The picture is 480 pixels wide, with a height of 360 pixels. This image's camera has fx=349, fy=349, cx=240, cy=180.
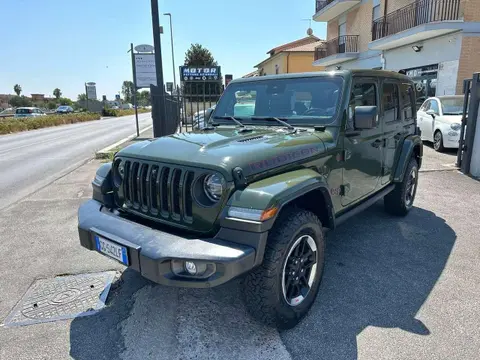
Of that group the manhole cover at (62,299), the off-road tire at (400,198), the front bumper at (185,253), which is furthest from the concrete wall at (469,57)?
the manhole cover at (62,299)

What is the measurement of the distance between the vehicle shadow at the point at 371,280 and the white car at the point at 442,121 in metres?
5.75

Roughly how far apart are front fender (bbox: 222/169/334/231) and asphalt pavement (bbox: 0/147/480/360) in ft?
3.24

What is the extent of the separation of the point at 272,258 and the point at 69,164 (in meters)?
9.26

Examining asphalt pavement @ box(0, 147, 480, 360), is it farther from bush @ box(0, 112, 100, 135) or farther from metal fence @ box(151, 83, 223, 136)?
bush @ box(0, 112, 100, 135)

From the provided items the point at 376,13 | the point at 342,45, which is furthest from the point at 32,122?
the point at 376,13

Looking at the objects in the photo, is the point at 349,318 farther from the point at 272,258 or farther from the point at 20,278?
the point at 20,278

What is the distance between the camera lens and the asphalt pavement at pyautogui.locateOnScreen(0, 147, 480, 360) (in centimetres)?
241

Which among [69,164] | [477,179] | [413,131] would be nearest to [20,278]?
Result: [413,131]

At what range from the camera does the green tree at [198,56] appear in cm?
4119

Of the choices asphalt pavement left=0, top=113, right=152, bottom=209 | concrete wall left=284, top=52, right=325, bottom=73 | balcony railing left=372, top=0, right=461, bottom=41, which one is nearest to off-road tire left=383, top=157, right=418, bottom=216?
asphalt pavement left=0, top=113, right=152, bottom=209

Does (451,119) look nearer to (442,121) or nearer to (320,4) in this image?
(442,121)

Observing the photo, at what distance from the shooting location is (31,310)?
9.53ft

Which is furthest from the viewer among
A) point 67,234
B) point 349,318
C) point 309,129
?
point 67,234

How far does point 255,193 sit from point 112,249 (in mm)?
1100
